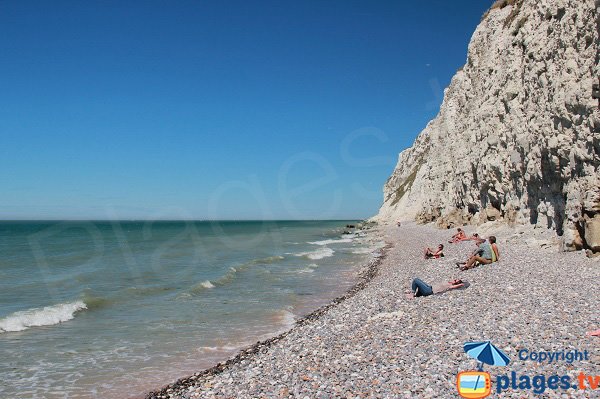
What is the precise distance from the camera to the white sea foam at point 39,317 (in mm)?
15023

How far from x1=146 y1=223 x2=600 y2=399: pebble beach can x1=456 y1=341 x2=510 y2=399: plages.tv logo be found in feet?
0.39

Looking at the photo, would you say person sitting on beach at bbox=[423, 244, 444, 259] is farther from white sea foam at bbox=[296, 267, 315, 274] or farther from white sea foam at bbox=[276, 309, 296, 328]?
white sea foam at bbox=[276, 309, 296, 328]

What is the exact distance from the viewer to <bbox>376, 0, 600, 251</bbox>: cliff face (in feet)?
56.1

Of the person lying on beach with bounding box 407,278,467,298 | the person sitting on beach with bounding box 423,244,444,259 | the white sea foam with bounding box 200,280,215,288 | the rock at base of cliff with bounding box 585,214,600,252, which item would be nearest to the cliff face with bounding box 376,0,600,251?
the rock at base of cliff with bounding box 585,214,600,252

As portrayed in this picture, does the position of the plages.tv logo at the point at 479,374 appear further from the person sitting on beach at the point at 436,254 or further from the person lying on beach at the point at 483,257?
the person sitting on beach at the point at 436,254

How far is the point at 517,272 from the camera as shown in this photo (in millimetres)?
14258

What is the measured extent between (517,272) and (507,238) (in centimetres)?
1081

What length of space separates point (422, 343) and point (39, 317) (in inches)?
577

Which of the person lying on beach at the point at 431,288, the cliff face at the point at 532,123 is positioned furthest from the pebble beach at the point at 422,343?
the cliff face at the point at 532,123

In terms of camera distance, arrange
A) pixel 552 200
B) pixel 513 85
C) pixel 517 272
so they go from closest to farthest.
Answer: pixel 517 272
pixel 552 200
pixel 513 85

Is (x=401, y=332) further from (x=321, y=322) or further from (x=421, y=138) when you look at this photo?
(x=421, y=138)

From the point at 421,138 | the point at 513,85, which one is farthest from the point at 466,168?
the point at 421,138

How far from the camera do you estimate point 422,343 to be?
8.29m

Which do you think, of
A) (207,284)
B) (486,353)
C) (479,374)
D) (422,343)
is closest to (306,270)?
(207,284)
